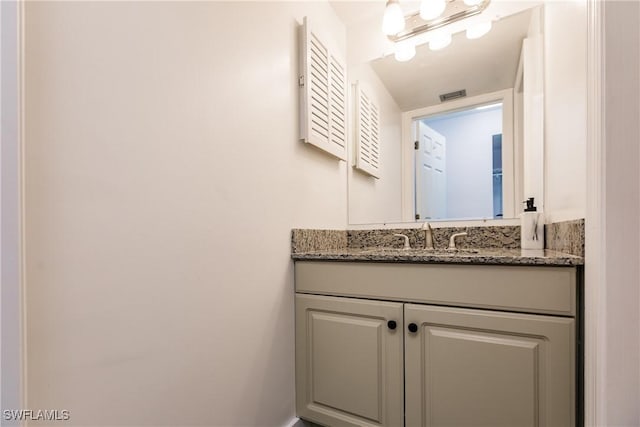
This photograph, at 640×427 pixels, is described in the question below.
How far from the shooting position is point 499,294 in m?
0.90

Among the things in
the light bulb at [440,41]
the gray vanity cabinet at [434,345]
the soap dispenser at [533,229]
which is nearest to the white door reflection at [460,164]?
the soap dispenser at [533,229]

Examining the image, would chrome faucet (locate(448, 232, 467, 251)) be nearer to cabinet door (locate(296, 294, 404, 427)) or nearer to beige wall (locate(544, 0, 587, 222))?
beige wall (locate(544, 0, 587, 222))

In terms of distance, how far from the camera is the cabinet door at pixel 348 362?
1054mm

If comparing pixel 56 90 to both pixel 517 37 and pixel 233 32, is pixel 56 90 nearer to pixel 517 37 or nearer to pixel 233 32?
pixel 233 32

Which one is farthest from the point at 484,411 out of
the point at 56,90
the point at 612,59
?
the point at 56,90

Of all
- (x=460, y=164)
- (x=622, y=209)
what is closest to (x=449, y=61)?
(x=460, y=164)

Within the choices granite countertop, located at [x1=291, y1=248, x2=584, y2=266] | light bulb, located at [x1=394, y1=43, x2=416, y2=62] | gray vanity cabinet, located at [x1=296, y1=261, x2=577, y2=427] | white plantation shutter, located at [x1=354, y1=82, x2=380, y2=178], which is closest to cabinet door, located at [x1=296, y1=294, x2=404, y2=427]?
gray vanity cabinet, located at [x1=296, y1=261, x2=577, y2=427]

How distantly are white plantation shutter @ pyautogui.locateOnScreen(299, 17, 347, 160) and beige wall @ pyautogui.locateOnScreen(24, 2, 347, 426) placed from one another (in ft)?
0.40

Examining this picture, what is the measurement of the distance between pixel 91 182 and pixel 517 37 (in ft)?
5.78

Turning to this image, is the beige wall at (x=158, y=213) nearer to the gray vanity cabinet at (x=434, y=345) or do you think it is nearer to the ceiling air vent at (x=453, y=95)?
the gray vanity cabinet at (x=434, y=345)

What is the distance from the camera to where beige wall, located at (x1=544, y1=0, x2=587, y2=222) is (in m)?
0.76

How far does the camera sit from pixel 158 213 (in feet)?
2.45

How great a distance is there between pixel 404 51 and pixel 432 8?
22cm

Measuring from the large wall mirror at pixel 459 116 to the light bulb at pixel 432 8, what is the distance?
86 mm
